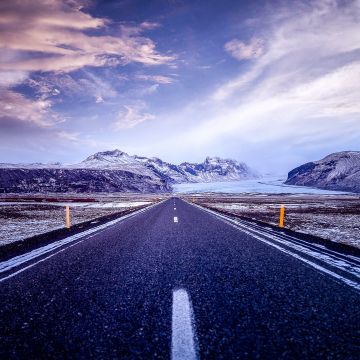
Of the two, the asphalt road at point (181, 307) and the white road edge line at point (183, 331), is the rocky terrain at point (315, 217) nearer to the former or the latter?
the asphalt road at point (181, 307)

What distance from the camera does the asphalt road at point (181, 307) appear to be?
271 cm

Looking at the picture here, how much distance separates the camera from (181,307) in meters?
3.69

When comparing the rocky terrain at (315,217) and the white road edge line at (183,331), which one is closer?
the white road edge line at (183,331)

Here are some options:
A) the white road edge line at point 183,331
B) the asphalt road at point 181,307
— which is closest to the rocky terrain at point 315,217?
the asphalt road at point 181,307

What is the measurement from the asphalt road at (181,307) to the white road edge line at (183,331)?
10 millimetres

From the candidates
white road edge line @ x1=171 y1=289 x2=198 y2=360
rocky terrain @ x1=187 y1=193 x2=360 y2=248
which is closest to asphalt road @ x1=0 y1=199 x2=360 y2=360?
white road edge line @ x1=171 y1=289 x2=198 y2=360

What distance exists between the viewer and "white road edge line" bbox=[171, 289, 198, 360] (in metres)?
2.60

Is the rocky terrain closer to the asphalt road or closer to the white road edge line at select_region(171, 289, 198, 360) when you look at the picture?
the asphalt road

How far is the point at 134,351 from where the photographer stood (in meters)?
2.65

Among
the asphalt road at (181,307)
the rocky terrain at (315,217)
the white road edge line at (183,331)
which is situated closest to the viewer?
the white road edge line at (183,331)

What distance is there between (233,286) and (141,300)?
5.04 feet

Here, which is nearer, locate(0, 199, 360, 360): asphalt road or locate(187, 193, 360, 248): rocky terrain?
locate(0, 199, 360, 360): asphalt road

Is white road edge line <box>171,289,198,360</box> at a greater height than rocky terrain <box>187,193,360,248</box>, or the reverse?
white road edge line <box>171,289,198,360</box>

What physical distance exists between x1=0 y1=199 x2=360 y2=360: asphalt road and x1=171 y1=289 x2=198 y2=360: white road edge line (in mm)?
10
